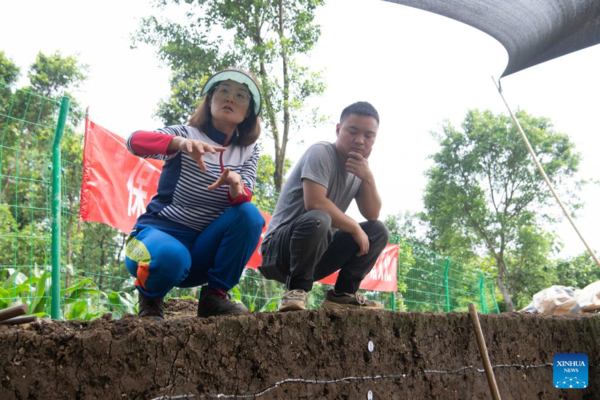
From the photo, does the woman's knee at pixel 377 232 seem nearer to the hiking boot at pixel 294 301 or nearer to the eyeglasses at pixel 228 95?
the hiking boot at pixel 294 301

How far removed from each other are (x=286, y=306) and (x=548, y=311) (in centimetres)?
388

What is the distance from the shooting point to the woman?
170 cm

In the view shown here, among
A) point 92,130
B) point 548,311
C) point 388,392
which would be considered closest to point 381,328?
point 388,392

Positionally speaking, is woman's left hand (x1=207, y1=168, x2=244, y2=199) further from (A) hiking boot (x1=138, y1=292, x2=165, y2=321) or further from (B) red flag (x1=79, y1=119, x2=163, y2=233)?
(B) red flag (x1=79, y1=119, x2=163, y2=233)

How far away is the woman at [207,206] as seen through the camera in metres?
1.70

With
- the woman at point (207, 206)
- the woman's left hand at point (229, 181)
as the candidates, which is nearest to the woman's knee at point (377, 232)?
the woman at point (207, 206)

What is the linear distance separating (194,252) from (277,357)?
52 centimetres

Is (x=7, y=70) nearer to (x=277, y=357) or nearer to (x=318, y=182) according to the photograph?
(x=318, y=182)

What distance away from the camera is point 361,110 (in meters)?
2.17

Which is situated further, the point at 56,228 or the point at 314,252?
the point at 56,228

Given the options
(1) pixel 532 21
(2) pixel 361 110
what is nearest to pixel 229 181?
(2) pixel 361 110

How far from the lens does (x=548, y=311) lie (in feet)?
15.6

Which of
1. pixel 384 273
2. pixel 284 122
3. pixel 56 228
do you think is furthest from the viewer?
pixel 284 122

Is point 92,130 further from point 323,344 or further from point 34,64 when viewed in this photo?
point 34,64
